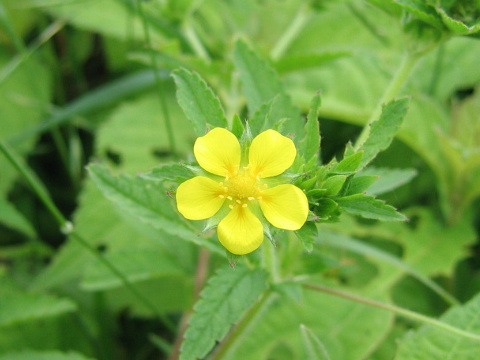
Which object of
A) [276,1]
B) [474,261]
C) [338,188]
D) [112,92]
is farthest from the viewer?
[276,1]

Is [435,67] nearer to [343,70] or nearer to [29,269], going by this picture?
[343,70]

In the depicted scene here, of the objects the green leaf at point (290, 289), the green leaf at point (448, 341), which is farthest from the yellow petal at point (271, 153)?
the green leaf at point (448, 341)

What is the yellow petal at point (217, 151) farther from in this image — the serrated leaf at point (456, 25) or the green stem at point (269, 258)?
the serrated leaf at point (456, 25)

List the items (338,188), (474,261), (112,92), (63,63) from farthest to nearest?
(63,63)
(112,92)
(474,261)
(338,188)

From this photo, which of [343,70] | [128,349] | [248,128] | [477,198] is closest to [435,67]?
[343,70]

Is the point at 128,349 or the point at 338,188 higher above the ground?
the point at 338,188

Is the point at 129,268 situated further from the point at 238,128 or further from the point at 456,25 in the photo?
the point at 456,25

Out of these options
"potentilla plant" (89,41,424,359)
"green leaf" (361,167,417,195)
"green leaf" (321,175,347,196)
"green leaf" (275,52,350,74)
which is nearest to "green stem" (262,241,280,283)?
"potentilla plant" (89,41,424,359)
